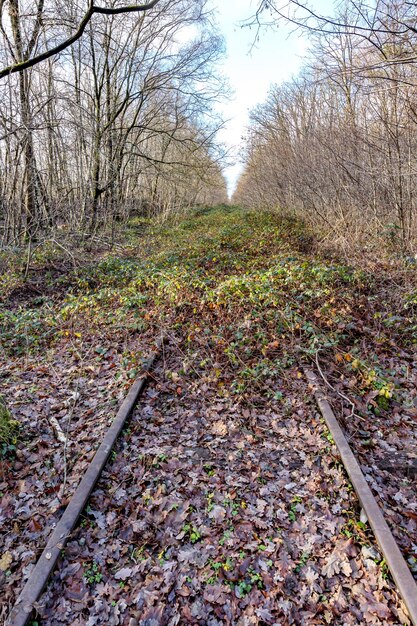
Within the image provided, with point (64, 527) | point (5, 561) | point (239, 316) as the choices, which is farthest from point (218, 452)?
point (239, 316)

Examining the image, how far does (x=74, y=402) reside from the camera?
497 centimetres

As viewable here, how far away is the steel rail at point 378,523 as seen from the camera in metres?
2.38

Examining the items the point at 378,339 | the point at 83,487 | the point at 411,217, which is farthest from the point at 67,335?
the point at 411,217

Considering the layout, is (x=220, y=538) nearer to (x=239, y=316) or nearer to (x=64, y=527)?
(x=64, y=527)

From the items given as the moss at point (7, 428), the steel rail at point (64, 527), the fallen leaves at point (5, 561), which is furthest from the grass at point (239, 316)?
the fallen leaves at point (5, 561)

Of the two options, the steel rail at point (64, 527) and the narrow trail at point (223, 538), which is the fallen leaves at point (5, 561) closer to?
the steel rail at point (64, 527)

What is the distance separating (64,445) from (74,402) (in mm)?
880

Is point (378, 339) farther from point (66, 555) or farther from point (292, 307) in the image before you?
point (66, 555)

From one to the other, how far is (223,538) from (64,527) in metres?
1.35

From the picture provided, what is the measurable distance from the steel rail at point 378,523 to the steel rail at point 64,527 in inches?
95.9

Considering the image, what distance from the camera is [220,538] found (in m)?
3.15

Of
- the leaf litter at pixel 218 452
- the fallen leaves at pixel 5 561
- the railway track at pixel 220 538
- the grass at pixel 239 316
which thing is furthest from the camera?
the grass at pixel 239 316

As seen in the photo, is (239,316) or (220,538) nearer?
(220,538)

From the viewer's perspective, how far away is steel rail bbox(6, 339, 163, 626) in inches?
97.5
